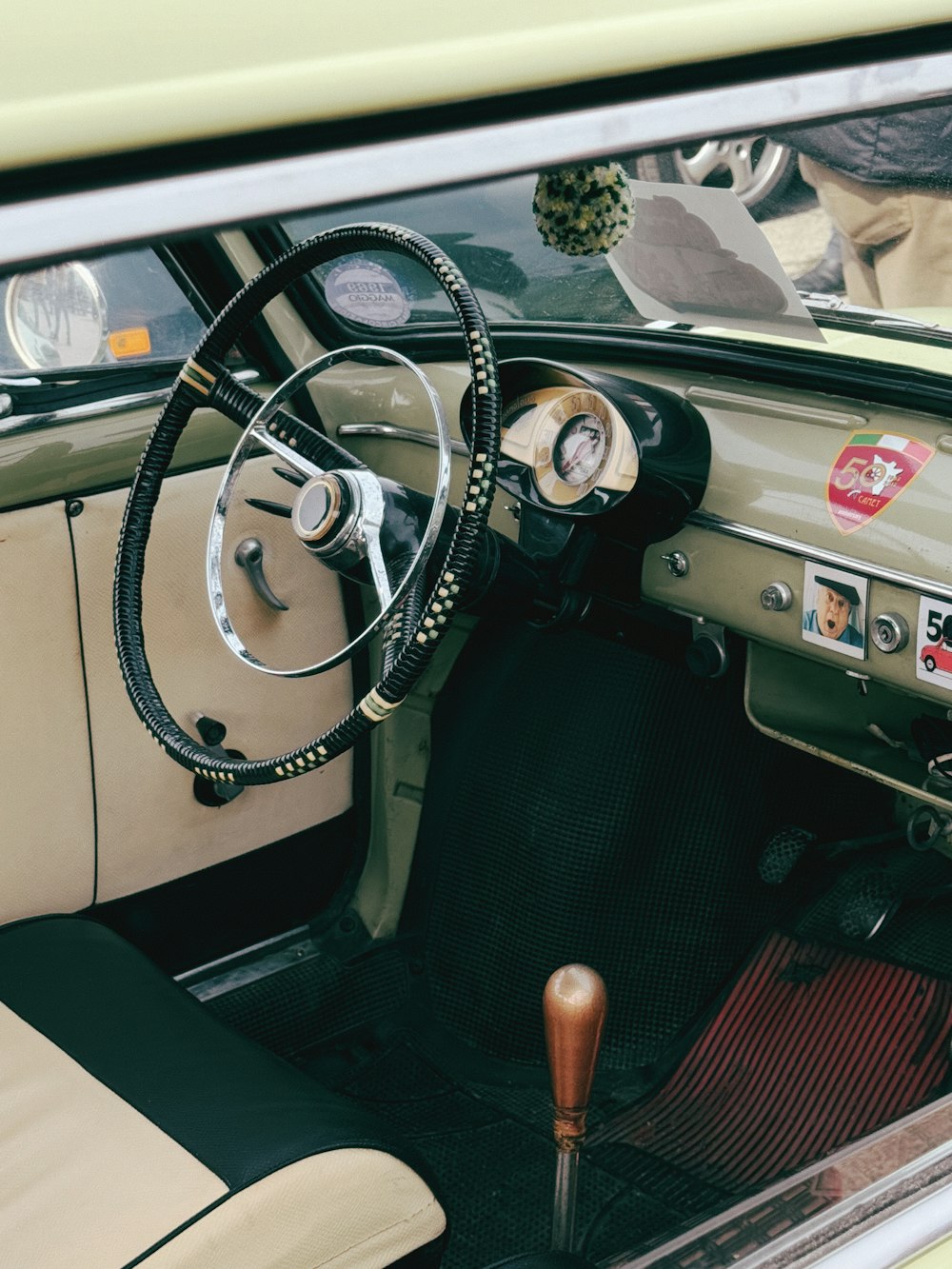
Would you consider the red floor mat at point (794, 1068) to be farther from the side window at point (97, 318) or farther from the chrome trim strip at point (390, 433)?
the side window at point (97, 318)

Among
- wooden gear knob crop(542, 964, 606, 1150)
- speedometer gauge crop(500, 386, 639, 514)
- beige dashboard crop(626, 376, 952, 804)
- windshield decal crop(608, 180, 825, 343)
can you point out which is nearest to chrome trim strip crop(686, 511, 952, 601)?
beige dashboard crop(626, 376, 952, 804)

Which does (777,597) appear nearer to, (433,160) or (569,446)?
(569,446)

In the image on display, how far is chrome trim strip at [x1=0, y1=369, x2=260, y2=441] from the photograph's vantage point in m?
1.73

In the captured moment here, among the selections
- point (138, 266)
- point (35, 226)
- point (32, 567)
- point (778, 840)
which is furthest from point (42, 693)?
point (35, 226)

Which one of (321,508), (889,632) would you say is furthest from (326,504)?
(889,632)

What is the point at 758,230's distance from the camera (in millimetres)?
1146

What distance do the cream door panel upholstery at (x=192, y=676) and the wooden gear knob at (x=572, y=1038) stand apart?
799 mm

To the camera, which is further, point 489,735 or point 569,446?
point 489,735

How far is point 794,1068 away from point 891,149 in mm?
1281

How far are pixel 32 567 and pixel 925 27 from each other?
4.26 feet

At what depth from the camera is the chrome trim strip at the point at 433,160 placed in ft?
1.84

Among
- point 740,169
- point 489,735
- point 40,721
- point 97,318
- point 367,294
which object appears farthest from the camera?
point 489,735

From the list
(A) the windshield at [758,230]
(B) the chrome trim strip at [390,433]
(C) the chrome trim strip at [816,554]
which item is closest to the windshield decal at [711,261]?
(A) the windshield at [758,230]

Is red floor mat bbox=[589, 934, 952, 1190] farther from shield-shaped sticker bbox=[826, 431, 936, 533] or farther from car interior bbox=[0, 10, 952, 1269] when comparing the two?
shield-shaped sticker bbox=[826, 431, 936, 533]
